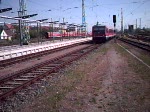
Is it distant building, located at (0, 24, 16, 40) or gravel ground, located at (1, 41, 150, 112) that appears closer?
gravel ground, located at (1, 41, 150, 112)

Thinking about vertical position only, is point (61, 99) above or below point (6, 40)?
below

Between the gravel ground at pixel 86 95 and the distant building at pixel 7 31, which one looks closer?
the gravel ground at pixel 86 95

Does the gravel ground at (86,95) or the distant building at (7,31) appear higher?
the distant building at (7,31)

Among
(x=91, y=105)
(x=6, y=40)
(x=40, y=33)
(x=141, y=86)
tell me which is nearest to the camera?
(x=91, y=105)

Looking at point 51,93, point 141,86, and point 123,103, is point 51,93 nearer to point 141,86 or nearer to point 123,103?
point 123,103

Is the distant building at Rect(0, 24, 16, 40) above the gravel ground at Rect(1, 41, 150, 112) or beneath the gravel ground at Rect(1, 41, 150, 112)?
above

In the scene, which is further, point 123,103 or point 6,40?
point 6,40

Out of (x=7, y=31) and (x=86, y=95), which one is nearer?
(x=86, y=95)

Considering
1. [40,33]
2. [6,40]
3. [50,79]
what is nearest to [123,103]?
[50,79]

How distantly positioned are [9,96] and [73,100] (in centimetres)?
217

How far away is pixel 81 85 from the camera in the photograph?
31.0 feet

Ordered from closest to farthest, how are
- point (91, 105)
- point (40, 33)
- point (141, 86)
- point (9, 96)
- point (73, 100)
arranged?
point (91, 105) → point (73, 100) → point (9, 96) → point (141, 86) → point (40, 33)

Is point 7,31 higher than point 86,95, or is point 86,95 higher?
point 7,31

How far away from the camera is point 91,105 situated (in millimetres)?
6891
